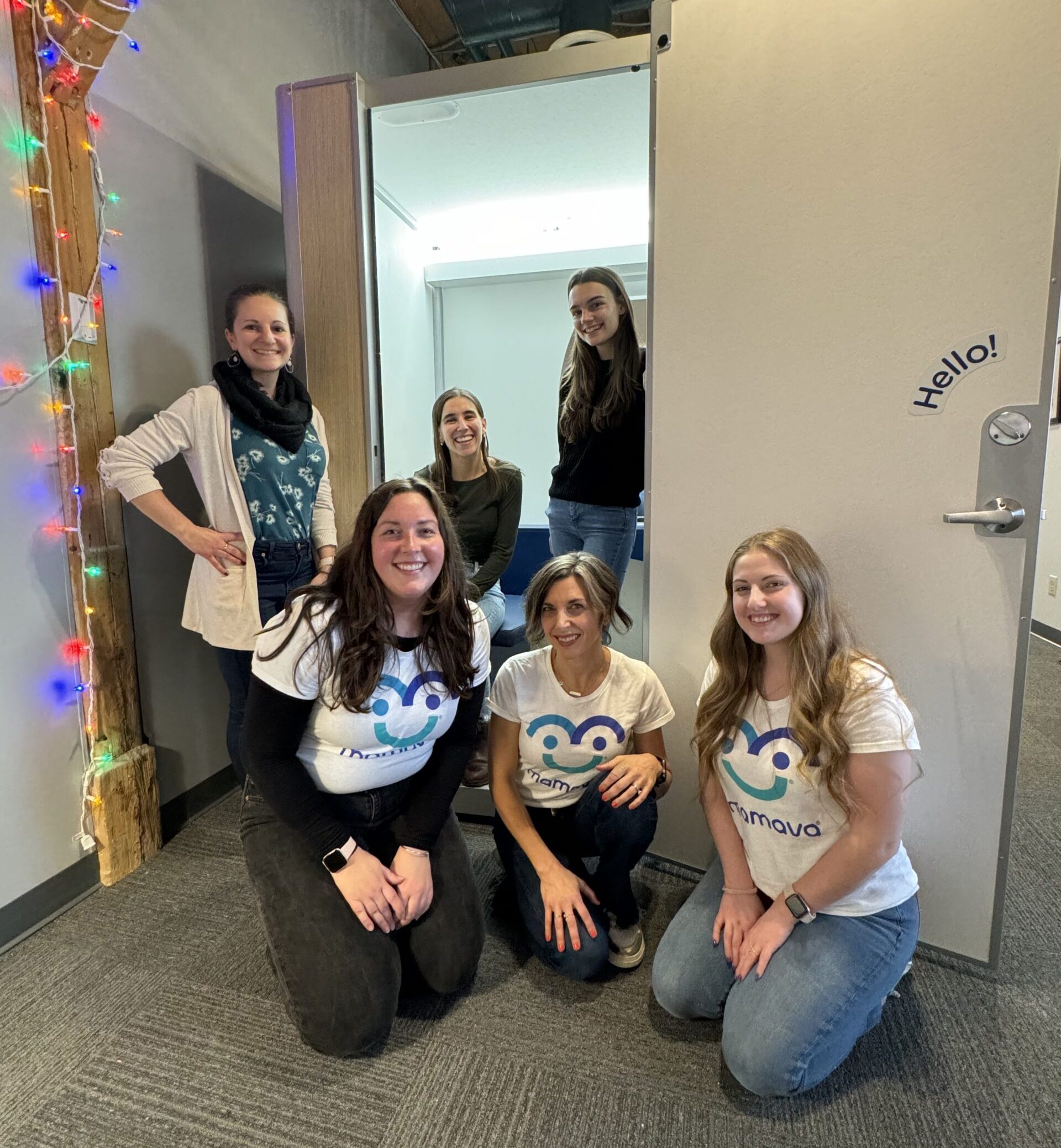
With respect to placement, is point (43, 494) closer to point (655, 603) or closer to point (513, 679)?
point (513, 679)

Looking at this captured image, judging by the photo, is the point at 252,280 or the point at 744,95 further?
the point at 252,280

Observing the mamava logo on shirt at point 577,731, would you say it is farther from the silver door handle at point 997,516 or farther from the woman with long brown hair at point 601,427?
the silver door handle at point 997,516

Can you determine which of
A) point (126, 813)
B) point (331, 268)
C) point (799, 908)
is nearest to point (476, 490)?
point (331, 268)

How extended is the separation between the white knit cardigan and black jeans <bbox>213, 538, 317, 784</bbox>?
1.4 inches

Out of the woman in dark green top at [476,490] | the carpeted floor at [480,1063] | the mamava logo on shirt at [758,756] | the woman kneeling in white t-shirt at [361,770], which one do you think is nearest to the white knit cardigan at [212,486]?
the woman kneeling in white t-shirt at [361,770]

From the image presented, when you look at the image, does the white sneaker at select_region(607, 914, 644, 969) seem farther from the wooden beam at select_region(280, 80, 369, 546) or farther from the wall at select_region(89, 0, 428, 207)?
the wall at select_region(89, 0, 428, 207)

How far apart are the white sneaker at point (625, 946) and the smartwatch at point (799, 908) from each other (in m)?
0.38

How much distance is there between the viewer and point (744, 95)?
4.62 feet

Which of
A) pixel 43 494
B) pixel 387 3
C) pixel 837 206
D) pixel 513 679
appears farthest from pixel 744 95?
pixel 387 3

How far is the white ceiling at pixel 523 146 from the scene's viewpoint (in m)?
1.91

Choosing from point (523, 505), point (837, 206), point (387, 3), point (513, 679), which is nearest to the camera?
point (837, 206)

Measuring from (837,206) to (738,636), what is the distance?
898mm

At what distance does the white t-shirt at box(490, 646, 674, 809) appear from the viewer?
58.1 inches

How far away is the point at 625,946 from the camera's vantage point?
1.43 meters
